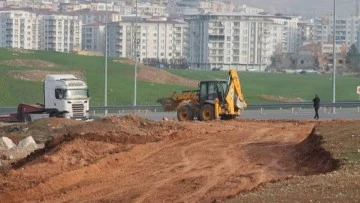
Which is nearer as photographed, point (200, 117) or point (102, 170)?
point (102, 170)

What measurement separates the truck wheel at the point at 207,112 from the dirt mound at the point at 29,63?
61563mm

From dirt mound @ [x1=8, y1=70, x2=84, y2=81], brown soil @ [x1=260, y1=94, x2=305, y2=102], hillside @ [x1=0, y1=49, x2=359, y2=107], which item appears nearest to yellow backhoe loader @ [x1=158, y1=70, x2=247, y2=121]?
hillside @ [x1=0, y1=49, x2=359, y2=107]

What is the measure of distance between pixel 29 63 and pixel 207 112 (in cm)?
6499

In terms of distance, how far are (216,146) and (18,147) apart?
8405 millimetres

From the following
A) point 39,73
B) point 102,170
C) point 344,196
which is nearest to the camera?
point 344,196

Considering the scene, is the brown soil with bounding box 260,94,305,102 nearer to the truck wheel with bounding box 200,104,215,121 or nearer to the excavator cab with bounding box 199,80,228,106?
the excavator cab with bounding box 199,80,228,106

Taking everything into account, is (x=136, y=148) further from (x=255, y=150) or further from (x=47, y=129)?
(x=47, y=129)

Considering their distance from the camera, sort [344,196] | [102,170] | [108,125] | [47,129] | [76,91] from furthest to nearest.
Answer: [76,91] < [47,129] < [108,125] < [102,170] < [344,196]

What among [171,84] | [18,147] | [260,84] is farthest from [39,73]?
[18,147]

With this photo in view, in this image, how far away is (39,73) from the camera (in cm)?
10306

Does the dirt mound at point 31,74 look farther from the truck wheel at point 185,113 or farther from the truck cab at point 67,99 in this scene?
the truck wheel at point 185,113

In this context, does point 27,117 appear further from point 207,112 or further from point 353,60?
point 353,60

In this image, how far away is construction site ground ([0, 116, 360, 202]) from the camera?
22281mm

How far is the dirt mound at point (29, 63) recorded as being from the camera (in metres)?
110
